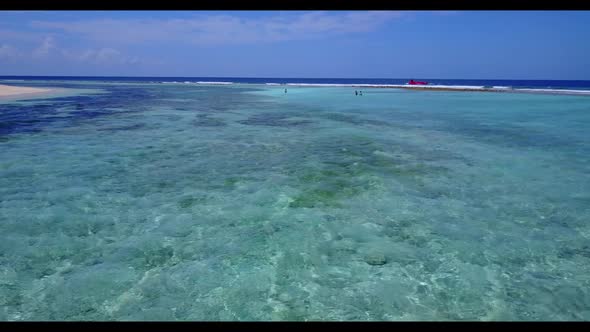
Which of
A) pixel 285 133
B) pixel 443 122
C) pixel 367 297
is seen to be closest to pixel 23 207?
pixel 367 297

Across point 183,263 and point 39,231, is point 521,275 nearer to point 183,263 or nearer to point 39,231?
point 183,263

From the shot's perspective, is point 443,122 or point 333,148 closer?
point 333,148

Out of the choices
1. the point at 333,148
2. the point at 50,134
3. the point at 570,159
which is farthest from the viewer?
the point at 50,134

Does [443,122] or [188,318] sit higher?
[443,122]

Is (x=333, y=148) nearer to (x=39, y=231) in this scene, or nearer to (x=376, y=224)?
(x=376, y=224)

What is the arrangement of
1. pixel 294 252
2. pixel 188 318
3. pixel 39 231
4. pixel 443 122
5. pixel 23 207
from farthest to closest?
pixel 443 122
pixel 23 207
pixel 39 231
pixel 294 252
pixel 188 318

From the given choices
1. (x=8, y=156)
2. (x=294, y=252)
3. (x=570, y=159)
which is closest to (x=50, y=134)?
(x=8, y=156)
